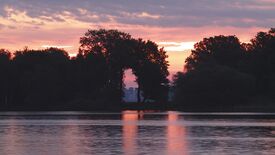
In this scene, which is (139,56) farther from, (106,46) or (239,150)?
(239,150)

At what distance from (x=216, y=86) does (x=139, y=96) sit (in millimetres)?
23467

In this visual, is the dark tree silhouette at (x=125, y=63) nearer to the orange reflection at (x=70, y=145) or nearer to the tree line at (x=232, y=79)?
the tree line at (x=232, y=79)

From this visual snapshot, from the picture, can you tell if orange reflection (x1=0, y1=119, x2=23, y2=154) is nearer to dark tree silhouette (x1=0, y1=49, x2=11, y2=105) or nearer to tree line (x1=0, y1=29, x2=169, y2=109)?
tree line (x1=0, y1=29, x2=169, y2=109)

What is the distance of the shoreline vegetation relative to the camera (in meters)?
129

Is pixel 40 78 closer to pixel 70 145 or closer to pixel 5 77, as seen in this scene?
pixel 5 77

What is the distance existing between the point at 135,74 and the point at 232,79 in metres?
25.1

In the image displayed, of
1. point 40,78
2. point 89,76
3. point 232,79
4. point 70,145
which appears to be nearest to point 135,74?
point 89,76

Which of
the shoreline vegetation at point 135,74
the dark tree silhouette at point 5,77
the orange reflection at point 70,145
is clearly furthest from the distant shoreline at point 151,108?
the orange reflection at point 70,145

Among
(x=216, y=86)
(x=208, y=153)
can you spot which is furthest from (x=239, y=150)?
(x=216, y=86)

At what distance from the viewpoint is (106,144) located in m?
40.8

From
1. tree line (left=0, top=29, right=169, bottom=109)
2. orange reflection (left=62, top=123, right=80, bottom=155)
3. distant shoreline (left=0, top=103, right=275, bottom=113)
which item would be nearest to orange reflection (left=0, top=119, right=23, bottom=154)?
orange reflection (left=62, top=123, right=80, bottom=155)

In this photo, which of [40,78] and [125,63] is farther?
[125,63]

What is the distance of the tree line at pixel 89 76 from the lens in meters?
138

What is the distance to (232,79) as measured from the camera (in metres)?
127
